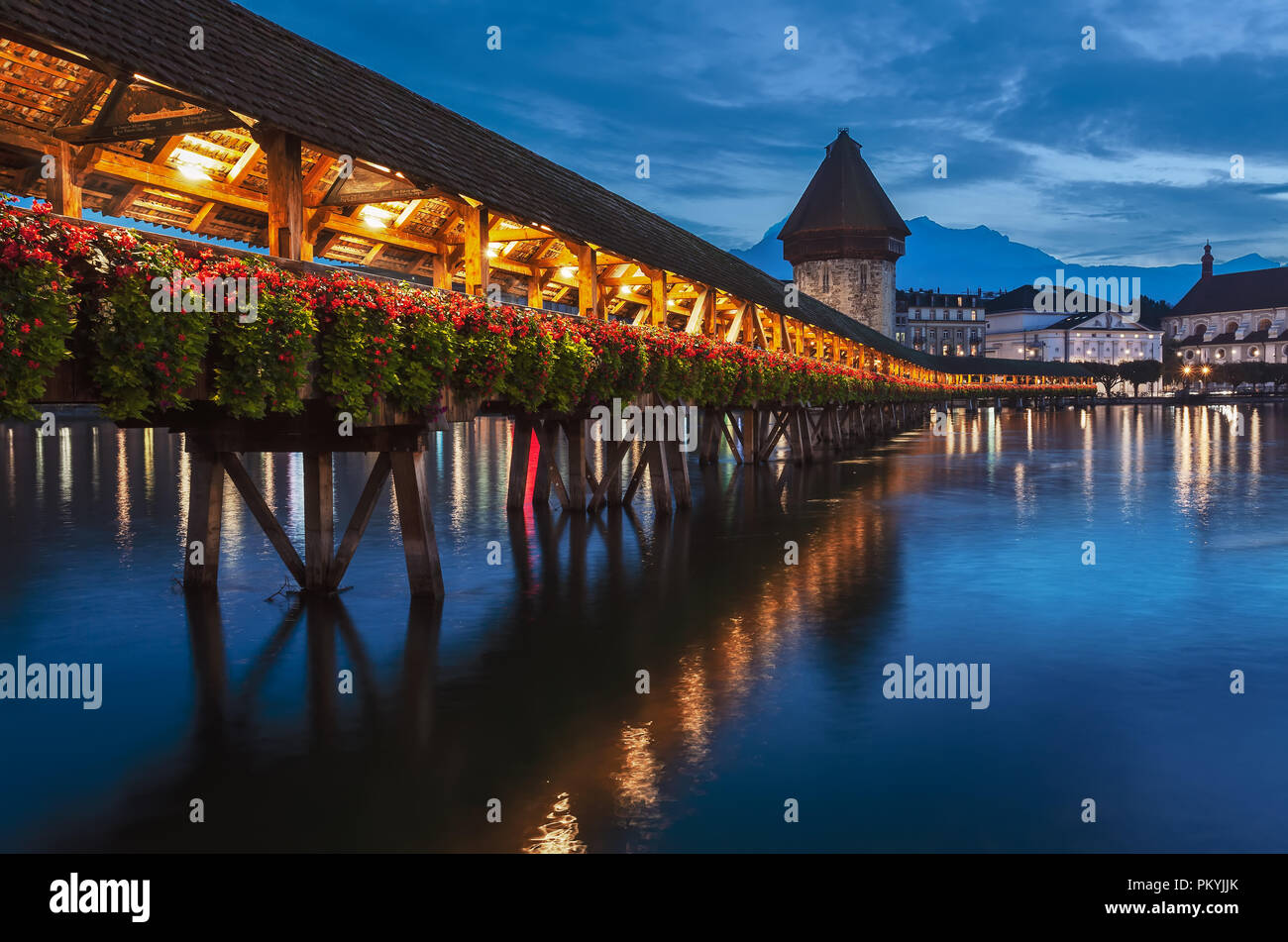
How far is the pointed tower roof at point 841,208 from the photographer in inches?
3654

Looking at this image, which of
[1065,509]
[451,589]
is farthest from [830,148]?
[451,589]

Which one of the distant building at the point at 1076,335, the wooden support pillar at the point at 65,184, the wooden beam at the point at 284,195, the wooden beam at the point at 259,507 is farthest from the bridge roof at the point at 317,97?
the distant building at the point at 1076,335

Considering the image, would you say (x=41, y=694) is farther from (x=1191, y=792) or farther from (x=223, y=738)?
(x=1191, y=792)

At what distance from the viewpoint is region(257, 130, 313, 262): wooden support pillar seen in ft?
34.4

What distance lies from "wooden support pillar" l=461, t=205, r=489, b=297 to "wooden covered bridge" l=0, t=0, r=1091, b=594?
0.09 feet

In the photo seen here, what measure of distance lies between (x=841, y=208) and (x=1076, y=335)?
89.6 metres

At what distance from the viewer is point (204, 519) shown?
41.7 feet

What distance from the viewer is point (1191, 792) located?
21.3ft

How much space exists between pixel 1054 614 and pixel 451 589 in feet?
23.5

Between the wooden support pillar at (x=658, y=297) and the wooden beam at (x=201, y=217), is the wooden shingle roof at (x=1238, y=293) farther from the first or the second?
the wooden beam at (x=201, y=217)

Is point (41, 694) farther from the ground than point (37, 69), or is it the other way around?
point (37, 69)

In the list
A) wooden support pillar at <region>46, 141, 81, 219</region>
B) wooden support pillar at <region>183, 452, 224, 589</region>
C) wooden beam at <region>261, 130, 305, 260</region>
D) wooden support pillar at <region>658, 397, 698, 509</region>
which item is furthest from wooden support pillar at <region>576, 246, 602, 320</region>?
wooden support pillar at <region>46, 141, 81, 219</region>

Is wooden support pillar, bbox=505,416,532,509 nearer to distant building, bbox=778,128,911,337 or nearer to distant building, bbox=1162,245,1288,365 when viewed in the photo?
distant building, bbox=778,128,911,337

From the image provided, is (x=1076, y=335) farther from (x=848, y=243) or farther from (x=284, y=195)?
(x=284, y=195)
